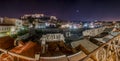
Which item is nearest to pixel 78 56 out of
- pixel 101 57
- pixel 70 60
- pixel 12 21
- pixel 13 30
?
pixel 70 60

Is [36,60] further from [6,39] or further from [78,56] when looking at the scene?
[6,39]

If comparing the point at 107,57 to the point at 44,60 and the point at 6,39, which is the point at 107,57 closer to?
the point at 44,60

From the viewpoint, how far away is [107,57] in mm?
4551

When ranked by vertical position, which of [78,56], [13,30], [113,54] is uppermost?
[78,56]

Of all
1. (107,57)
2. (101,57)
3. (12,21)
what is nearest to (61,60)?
(101,57)

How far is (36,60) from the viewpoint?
97.1 inches

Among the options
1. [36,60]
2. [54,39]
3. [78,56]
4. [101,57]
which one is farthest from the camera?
[54,39]

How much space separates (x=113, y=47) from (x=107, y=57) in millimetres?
465

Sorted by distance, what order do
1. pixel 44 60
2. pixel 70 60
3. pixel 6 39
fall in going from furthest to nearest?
pixel 6 39, pixel 70 60, pixel 44 60

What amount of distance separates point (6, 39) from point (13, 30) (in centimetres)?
954

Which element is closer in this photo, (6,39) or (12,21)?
(6,39)

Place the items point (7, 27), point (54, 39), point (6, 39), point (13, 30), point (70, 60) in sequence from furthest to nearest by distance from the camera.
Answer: point (13, 30), point (7, 27), point (6, 39), point (54, 39), point (70, 60)

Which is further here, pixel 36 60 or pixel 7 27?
pixel 7 27

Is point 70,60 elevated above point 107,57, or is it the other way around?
point 70,60
